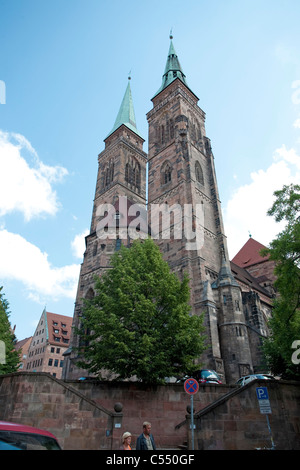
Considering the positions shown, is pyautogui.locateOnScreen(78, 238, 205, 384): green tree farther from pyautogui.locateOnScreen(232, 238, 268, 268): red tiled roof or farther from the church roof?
the church roof

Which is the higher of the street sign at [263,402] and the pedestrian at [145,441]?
the street sign at [263,402]

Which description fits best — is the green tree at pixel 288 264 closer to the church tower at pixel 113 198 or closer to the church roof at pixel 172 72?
the church tower at pixel 113 198

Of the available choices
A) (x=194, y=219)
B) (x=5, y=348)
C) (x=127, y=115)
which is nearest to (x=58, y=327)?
(x=5, y=348)

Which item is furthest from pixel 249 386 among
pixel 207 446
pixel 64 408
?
pixel 64 408

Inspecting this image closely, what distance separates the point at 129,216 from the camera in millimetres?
31781

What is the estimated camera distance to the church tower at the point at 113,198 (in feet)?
84.9

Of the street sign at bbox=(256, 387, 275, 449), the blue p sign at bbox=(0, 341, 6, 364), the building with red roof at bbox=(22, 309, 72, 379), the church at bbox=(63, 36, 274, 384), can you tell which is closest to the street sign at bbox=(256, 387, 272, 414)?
the street sign at bbox=(256, 387, 275, 449)

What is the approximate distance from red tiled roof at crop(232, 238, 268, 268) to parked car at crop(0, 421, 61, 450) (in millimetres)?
→ 40465

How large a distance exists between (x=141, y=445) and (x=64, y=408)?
20.0ft

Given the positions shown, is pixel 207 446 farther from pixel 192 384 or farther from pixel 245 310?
pixel 245 310

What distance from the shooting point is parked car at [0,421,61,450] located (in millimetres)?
3297

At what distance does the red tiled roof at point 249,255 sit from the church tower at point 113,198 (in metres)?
16.0

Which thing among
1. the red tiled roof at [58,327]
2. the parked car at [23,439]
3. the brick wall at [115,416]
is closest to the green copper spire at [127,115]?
the red tiled roof at [58,327]
